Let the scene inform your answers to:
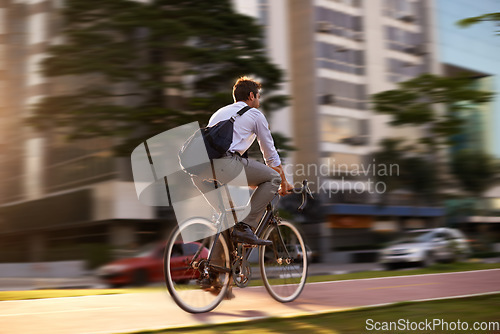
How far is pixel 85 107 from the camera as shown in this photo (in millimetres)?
15797

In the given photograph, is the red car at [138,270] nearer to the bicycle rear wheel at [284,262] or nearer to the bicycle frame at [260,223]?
Answer: the bicycle rear wheel at [284,262]

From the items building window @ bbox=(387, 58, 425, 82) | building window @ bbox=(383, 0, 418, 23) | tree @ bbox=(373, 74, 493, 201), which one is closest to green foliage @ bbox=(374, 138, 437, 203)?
tree @ bbox=(373, 74, 493, 201)

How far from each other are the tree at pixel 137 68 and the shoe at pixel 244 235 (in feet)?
33.7

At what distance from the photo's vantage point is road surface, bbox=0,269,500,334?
16.0ft

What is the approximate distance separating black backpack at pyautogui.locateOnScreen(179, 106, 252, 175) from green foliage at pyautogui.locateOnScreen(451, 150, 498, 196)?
2687cm

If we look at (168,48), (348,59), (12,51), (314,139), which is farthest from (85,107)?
(348,59)

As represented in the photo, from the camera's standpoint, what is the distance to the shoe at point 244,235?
5258 mm

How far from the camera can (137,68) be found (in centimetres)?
1583

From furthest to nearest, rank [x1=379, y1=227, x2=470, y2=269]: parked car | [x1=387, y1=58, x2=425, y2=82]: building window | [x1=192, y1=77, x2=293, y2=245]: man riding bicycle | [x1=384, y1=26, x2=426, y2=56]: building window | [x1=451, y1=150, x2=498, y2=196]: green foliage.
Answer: [x1=384, y1=26, x2=426, y2=56]: building window, [x1=387, y1=58, x2=425, y2=82]: building window, [x1=451, y1=150, x2=498, y2=196]: green foliage, [x1=379, y1=227, x2=470, y2=269]: parked car, [x1=192, y1=77, x2=293, y2=245]: man riding bicycle

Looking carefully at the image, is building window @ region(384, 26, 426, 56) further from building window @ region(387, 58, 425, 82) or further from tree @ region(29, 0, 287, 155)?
tree @ region(29, 0, 287, 155)

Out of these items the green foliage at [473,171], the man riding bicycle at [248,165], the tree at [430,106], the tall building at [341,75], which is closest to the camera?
the man riding bicycle at [248,165]

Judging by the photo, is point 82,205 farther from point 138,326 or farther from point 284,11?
point 138,326

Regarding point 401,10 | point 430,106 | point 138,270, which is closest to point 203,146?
point 138,270

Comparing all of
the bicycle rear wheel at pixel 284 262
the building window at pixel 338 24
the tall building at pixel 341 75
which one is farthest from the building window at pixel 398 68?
the bicycle rear wheel at pixel 284 262
